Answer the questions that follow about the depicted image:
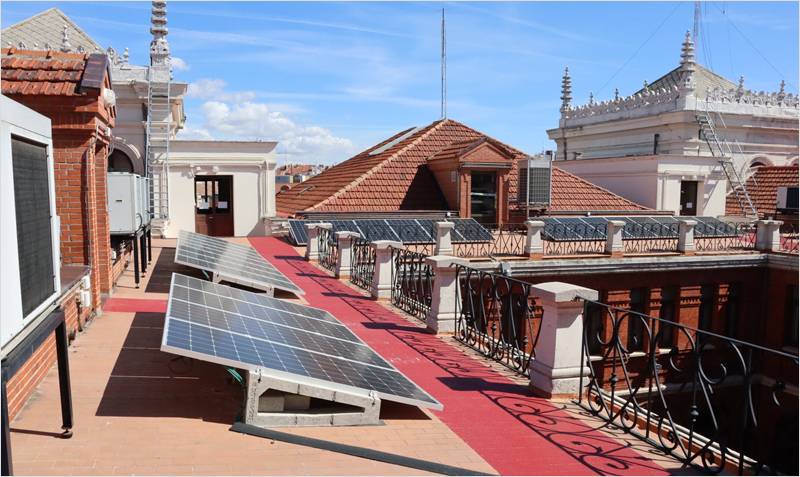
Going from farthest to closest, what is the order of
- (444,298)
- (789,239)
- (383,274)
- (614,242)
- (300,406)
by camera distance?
1. (789,239)
2. (614,242)
3. (383,274)
4. (444,298)
5. (300,406)

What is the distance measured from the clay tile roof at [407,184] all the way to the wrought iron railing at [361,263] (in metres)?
9.76

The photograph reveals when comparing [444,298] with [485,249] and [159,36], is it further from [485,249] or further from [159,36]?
[159,36]

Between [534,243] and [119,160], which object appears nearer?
[534,243]

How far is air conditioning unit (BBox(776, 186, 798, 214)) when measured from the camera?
2714cm

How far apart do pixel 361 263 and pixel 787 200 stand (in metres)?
22.2

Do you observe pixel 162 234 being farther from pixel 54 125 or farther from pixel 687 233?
pixel 687 233

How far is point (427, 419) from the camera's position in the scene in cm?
577

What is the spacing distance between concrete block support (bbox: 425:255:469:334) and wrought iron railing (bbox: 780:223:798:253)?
1561 cm

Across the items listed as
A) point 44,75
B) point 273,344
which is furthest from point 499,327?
point 44,75

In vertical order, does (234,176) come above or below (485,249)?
above

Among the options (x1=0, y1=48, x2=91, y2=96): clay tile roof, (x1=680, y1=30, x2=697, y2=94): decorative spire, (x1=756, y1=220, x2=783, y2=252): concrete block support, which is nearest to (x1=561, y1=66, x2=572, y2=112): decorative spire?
(x1=680, y1=30, x2=697, y2=94): decorative spire

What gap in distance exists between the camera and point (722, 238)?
2309 cm

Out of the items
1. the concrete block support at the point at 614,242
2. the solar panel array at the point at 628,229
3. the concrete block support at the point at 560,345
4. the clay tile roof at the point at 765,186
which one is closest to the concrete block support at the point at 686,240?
the solar panel array at the point at 628,229

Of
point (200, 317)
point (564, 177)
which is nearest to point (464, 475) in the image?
point (200, 317)
